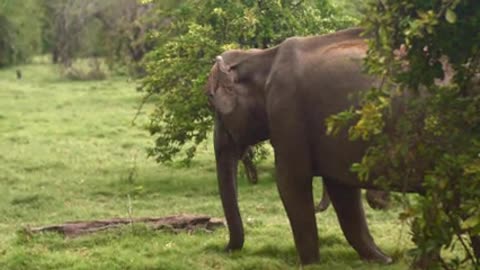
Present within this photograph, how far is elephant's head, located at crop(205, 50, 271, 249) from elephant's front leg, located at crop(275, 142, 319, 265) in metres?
0.49

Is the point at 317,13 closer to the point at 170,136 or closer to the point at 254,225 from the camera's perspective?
the point at 170,136

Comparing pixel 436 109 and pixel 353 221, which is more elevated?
pixel 436 109

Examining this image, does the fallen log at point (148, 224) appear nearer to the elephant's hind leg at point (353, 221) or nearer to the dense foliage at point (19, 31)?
the elephant's hind leg at point (353, 221)

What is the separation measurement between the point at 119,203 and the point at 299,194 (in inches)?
214

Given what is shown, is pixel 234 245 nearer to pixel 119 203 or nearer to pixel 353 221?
pixel 353 221

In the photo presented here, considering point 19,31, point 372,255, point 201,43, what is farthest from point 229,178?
point 19,31

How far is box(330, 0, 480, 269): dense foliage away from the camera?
4086 mm

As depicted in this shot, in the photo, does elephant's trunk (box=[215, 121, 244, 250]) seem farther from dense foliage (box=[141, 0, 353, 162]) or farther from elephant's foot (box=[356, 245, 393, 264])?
dense foliage (box=[141, 0, 353, 162])

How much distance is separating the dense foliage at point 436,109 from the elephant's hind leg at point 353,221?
330 cm

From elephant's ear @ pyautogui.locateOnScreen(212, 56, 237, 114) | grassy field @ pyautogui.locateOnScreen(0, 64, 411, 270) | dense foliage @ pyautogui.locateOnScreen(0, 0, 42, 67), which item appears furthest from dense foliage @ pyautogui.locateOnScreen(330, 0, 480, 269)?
dense foliage @ pyautogui.locateOnScreen(0, 0, 42, 67)

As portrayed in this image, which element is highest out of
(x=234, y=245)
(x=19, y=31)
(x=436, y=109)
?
(x=436, y=109)

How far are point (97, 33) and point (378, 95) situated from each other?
41.1 m

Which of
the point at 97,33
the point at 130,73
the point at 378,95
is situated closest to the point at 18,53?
the point at 97,33

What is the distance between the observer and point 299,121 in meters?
7.12
